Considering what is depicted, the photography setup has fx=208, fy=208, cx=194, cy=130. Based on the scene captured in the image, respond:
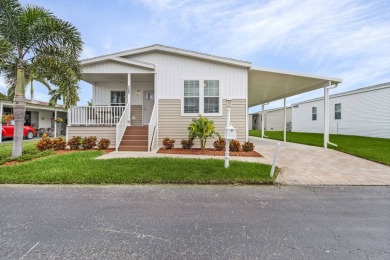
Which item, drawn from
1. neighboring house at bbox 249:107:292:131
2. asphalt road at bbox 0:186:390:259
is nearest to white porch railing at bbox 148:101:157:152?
asphalt road at bbox 0:186:390:259

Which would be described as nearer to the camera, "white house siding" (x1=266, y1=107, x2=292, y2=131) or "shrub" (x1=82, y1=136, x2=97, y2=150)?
"shrub" (x1=82, y1=136, x2=97, y2=150)

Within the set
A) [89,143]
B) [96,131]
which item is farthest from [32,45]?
[89,143]

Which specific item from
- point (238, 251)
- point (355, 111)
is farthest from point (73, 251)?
point (355, 111)

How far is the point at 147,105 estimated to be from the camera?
1150 cm

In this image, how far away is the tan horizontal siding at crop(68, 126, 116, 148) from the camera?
971 centimetres

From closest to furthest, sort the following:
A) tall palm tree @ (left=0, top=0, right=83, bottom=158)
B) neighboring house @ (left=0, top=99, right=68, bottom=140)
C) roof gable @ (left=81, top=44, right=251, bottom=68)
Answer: tall palm tree @ (left=0, top=0, right=83, bottom=158), roof gable @ (left=81, top=44, right=251, bottom=68), neighboring house @ (left=0, top=99, right=68, bottom=140)

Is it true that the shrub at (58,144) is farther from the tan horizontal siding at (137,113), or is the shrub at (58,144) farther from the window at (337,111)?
the window at (337,111)

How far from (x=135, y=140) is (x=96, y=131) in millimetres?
2033

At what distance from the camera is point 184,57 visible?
1011 centimetres

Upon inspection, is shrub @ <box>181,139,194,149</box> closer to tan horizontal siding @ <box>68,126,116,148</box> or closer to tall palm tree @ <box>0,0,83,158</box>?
tan horizontal siding @ <box>68,126,116,148</box>

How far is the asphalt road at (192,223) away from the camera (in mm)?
2301

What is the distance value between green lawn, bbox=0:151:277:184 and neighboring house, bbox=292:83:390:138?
590 inches

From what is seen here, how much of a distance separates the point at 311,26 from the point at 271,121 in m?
22.1

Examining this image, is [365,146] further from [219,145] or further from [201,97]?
[201,97]
